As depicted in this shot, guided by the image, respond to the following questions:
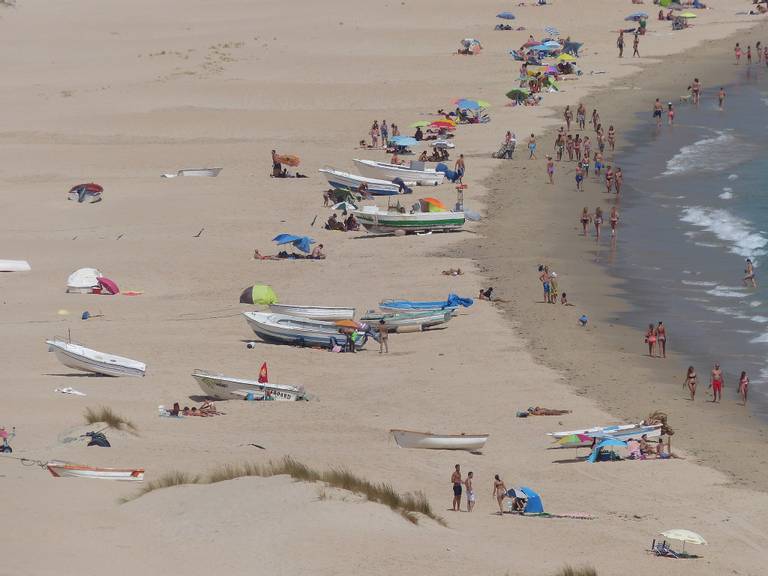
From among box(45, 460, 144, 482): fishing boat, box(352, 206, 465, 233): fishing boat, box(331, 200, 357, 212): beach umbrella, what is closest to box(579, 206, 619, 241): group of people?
box(352, 206, 465, 233): fishing boat

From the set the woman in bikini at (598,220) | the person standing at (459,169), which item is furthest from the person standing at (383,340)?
the person standing at (459,169)

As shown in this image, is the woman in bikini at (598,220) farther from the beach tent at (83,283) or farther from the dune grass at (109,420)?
the dune grass at (109,420)

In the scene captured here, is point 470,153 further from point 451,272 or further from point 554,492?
point 554,492

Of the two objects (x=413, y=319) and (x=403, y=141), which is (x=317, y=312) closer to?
(x=413, y=319)

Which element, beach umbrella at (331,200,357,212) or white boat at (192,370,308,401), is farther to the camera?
beach umbrella at (331,200,357,212)

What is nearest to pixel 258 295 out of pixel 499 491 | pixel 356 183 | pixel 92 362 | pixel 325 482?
pixel 92 362

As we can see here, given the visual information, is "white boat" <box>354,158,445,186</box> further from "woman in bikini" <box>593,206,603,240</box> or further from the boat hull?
"woman in bikini" <box>593,206,603,240</box>

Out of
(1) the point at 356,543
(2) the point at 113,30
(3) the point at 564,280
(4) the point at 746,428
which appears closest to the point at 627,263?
(3) the point at 564,280
